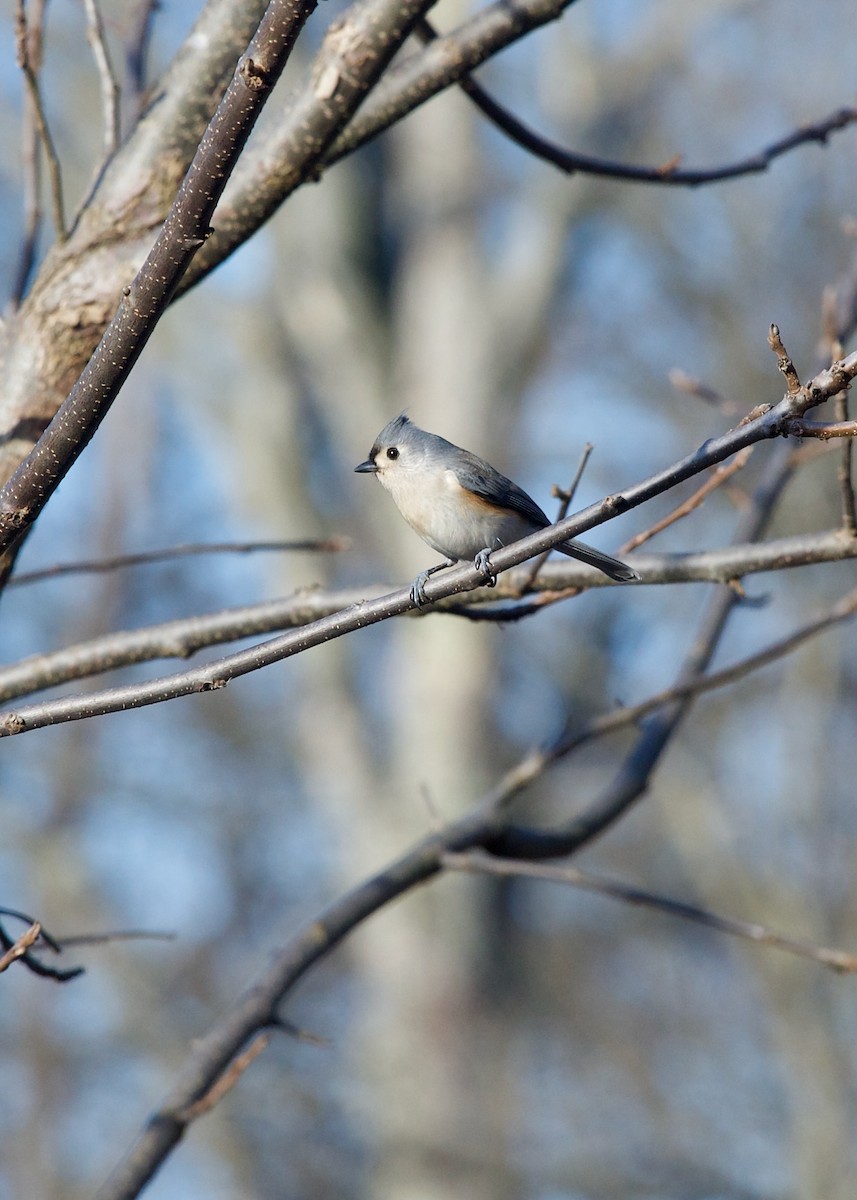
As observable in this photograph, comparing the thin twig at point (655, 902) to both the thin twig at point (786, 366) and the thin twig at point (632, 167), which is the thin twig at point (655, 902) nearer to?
the thin twig at point (786, 366)

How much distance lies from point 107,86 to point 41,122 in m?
0.21

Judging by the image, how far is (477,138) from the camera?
10.1 meters

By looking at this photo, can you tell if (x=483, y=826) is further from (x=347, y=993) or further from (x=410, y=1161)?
(x=347, y=993)

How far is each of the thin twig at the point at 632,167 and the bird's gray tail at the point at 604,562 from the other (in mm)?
871

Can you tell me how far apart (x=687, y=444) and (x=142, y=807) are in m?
5.88

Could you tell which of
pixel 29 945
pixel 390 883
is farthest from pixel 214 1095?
pixel 29 945

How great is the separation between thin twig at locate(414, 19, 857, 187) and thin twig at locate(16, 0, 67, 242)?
2.58ft

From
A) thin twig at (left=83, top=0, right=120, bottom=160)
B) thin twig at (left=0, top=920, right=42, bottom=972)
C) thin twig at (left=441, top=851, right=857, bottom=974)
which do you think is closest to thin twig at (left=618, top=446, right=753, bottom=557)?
thin twig at (left=441, top=851, right=857, bottom=974)

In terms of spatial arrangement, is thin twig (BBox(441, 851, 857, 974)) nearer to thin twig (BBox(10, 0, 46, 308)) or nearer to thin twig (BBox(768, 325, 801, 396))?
thin twig (BBox(768, 325, 801, 396))

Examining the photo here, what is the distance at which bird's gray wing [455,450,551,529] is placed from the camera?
272 cm

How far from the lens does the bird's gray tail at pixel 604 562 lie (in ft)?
6.83

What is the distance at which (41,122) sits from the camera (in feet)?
6.84

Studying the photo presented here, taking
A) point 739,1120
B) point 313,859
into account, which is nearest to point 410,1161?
point 739,1120

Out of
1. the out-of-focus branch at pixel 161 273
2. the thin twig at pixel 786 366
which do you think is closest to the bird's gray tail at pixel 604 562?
the thin twig at pixel 786 366
